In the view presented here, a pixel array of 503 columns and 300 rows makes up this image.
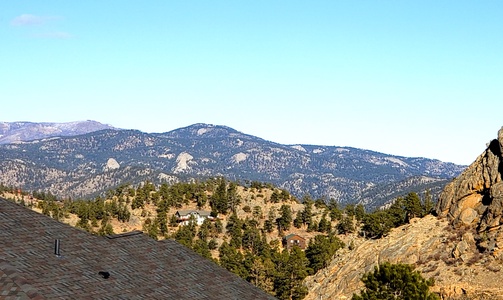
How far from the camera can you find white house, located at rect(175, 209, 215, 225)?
170m

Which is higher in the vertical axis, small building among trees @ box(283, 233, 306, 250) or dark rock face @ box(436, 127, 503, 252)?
dark rock face @ box(436, 127, 503, 252)

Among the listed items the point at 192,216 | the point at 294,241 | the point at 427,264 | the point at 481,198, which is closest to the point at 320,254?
the point at 294,241

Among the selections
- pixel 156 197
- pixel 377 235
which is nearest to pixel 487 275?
pixel 377 235

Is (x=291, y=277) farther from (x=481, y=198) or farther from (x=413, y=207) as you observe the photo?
(x=481, y=198)

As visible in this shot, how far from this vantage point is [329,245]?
124625 millimetres

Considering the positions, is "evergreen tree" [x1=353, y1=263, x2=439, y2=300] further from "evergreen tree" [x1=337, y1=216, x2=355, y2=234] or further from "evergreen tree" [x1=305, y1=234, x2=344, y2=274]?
"evergreen tree" [x1=337, y1=216, x2=355, y2=234]

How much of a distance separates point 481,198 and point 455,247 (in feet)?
42.5

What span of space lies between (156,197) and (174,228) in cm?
2813

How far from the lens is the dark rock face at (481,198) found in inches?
3123

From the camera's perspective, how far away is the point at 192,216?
166375 mm

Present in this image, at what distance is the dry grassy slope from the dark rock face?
8.04 feet

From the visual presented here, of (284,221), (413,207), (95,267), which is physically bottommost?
(284,221)

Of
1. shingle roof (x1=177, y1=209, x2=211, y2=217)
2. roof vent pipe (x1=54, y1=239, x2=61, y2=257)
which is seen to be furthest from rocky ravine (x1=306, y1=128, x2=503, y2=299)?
shingle roof (x1=177, y1=209, x2=211, y2=217)

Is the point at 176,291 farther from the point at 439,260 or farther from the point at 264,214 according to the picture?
the point at 264,214
